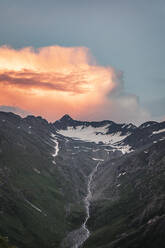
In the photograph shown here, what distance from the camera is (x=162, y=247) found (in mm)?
198750

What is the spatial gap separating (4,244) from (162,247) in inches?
4393

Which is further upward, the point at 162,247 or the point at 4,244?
the point at 4,244

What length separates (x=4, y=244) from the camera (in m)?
124

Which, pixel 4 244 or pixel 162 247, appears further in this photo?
pixel 162 247
